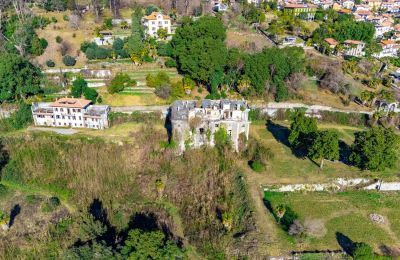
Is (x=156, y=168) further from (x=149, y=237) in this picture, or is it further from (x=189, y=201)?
(x=149, y=237)

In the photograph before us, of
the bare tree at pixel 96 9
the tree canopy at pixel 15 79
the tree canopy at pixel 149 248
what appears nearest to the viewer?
the tree canopy at pixel 149 248

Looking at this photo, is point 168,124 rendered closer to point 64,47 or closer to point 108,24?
point 64,47

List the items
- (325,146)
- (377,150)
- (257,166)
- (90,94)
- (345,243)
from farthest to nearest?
(90,94) → (257,166) → (325,146) → (377,150) → (345,243)

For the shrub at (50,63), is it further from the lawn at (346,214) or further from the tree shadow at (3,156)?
the lawn at (346,214)

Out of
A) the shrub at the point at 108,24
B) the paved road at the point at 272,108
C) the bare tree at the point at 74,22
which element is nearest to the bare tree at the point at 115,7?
the shrub at the point at 108,24

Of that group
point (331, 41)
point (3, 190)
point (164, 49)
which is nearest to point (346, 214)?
point (3, 190)

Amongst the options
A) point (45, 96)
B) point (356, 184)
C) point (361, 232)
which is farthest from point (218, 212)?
point (45, 96)

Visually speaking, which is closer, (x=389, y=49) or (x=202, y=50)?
(x=202, y=50)
